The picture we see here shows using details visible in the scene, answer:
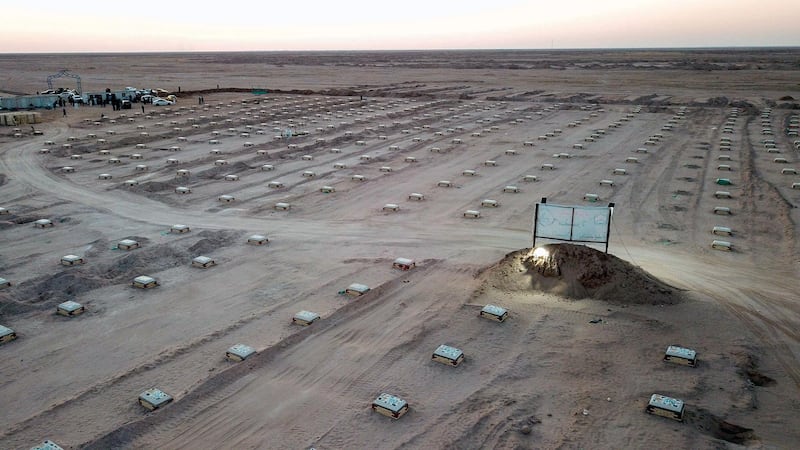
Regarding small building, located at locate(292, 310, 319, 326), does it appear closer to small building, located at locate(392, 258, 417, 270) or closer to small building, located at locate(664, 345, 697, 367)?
small building, located at locate(392, 258, 417, 270)

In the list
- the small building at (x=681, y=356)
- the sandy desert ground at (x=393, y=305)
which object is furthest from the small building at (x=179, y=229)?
the small building at (x=681, y=356)

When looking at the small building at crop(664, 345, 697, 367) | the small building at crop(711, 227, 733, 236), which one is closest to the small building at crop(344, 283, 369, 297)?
the small building at crop(664, 345, 697, 367)

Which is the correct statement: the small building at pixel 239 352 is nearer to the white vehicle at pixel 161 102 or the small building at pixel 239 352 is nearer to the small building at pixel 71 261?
the small building at pixel 71 261

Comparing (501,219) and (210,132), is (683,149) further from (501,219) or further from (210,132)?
(210,132)

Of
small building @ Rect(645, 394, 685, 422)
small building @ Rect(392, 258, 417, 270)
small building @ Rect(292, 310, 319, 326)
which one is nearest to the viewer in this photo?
small building @ Rect(645, 394, 685, 422)

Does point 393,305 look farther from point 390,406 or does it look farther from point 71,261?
point 71,261

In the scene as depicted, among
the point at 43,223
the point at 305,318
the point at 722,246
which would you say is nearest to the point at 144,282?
the point at 305,318
